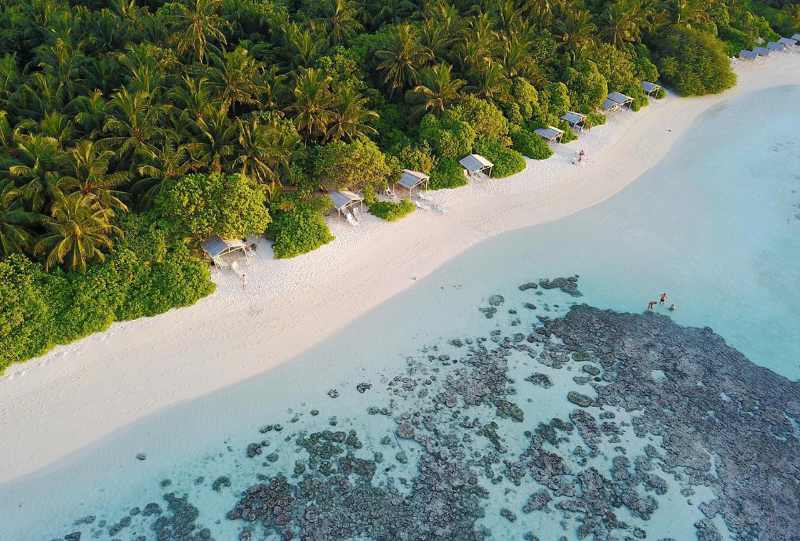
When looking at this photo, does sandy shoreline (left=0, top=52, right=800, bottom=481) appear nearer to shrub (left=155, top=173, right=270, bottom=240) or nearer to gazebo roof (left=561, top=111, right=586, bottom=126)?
shrub (left=155, top=173, right=270, bottom=240)

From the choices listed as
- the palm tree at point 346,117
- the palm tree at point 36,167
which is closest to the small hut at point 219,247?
the palm tree at point 36,167

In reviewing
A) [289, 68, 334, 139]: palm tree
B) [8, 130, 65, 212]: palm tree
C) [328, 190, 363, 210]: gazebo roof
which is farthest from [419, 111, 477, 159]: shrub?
[8, 130, 65, 212]: palm tree

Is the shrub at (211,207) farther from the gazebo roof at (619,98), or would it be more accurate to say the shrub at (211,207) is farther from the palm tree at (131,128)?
the gazebo roof at (619,98)

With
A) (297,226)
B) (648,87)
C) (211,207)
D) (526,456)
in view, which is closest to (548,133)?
(648,87)

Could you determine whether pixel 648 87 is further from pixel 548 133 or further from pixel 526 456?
pixel 526 456

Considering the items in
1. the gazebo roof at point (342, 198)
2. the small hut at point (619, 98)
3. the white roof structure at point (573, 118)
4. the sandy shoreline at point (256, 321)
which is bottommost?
the sandy shoreline at point (256, 321)

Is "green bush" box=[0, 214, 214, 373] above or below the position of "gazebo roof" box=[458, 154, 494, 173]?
below

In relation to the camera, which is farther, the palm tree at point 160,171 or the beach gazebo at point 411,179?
the beach gazebo at point 411,179

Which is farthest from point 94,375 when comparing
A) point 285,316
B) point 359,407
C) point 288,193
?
point 288,193
